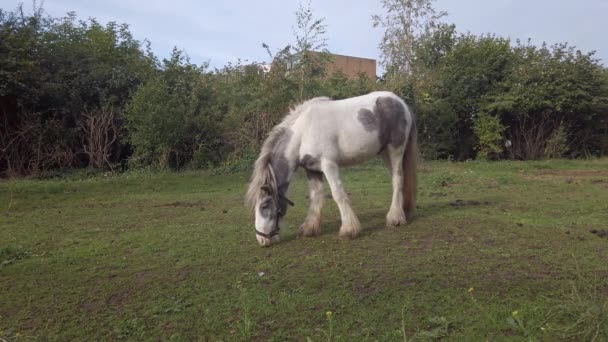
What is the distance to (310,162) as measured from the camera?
580 cm

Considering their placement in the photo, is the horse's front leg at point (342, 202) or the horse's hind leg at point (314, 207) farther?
the horse's hind leg at point (314, 207)

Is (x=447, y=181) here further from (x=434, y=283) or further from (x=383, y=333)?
(x=383, y=333)

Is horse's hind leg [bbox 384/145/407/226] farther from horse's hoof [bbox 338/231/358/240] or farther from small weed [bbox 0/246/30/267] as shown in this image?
small weed [bbox 0/246/30/267]

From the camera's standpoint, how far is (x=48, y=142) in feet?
47.8

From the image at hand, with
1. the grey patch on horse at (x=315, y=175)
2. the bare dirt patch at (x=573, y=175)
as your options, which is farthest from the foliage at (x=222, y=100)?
the grey patch on horse at (x=315, y=175)

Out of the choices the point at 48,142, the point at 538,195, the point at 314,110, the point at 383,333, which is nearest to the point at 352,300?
the point at 383,333

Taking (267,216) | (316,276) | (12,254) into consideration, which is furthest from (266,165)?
(12,254)

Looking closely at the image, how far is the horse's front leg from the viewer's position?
5633mm

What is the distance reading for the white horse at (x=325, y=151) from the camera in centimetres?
563

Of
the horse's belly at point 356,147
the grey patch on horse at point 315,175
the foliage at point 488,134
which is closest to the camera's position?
the horse's belly at point 356,147

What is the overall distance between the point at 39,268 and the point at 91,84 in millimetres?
12105

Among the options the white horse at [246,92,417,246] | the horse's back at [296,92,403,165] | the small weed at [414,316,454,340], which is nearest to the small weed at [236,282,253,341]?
the small weed at [414,316,454,340]

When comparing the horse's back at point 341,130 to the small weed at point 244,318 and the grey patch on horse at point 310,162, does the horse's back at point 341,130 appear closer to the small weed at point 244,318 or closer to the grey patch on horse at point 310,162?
the grey patch on horse at point 310,162

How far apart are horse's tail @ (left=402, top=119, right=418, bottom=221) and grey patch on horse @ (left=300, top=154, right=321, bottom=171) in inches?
55.3
